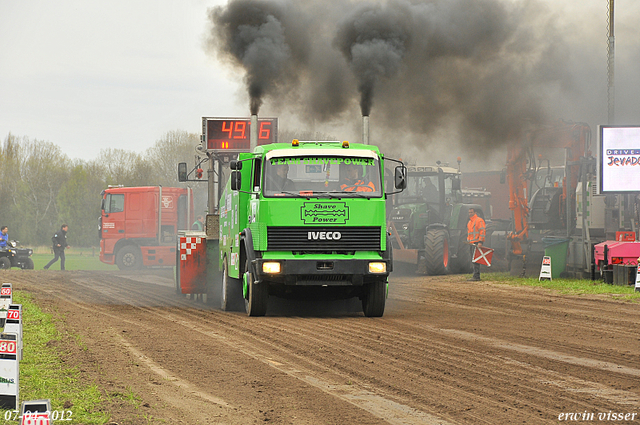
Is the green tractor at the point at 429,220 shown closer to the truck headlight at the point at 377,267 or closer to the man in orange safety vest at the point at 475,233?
the man in orange safety vest at the point at 475,233

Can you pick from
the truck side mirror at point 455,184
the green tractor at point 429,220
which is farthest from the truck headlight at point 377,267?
the truck side mirror at point 455,184

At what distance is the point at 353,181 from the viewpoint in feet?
40.4

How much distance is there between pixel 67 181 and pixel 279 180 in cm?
6187

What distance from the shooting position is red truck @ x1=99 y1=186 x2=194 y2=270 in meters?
29.5

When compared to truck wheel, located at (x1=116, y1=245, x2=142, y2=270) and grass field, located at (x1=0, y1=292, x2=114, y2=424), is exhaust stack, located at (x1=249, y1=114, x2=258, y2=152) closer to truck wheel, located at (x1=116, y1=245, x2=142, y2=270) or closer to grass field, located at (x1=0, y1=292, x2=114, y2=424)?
grass field, located at (x1=0, y1=292, x2=114, y2=424)

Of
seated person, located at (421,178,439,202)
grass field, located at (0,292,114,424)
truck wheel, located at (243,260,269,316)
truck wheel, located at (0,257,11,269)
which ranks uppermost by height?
seated person, located at (421,178,439,202)

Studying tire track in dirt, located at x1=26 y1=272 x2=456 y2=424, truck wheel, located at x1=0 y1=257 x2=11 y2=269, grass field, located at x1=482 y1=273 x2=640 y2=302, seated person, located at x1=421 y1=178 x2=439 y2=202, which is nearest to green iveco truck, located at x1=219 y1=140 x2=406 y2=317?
tire track in dirt, located at x1=26 y1=272 x2=456 y2=424

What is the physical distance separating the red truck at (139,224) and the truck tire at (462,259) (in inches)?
404

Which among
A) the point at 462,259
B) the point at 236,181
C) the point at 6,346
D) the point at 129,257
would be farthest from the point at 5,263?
the point at 6,346

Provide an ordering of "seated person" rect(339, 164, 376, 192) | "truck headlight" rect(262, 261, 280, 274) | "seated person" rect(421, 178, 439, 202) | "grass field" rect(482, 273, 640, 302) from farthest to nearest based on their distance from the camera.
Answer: "seated person" rect(421, 178, 439, 202) < "grass field" rect(482, 273, 640, 302) < "seated person" rect(339, 164, 376, 192) < "truck headlight" rect(262, 261, 280, 274)

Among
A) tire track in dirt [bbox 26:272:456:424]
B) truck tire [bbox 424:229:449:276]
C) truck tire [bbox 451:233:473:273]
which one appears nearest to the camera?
tire track in dirt [bbox 26:272:456:424]

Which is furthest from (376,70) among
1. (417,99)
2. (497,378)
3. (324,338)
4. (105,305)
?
(497,378)

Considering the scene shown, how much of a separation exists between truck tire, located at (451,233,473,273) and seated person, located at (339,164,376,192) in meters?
13.1

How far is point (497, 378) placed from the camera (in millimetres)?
7461
